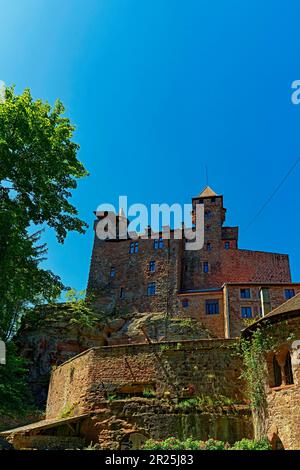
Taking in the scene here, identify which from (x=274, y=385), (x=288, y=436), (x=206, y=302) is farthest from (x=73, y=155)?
(x=206, y=302)

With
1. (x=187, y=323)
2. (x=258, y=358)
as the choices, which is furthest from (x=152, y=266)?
(x=258, y=358)

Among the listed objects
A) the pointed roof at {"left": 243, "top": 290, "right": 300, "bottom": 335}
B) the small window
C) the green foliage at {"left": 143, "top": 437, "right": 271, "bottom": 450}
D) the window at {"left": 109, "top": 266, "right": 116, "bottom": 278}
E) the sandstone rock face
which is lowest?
the green foliage at {"left": 143, "top": 437, "right": 271, "bottom": 450}

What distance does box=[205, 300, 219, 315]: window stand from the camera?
3388 centimetres

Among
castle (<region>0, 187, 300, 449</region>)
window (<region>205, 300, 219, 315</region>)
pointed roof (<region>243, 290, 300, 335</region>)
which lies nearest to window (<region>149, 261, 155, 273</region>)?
window (<region>205, 300, 219, 315</region>)

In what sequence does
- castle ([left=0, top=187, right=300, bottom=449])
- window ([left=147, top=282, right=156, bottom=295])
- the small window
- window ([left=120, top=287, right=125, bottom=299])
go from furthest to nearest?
the small window, window ([left=120, top=287, right=125, bottom=299]), window ([left=147, top=282, right=156, bottom=295]), castle ([left=0, top=187, right=300, bottom=449])

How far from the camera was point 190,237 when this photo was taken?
1748 inches

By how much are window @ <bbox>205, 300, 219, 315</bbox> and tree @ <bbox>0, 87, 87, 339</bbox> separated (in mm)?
18732

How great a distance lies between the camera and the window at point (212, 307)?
1334 inches

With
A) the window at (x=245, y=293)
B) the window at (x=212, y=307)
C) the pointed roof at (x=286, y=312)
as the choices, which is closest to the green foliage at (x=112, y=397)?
the pointed roof at (x=286, y=312)

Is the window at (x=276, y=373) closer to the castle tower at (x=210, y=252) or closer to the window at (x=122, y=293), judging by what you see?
the castle tower at (x=210, y=252)

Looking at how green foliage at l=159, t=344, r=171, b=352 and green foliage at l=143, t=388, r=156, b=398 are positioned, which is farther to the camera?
green foliage at l=159, t=344, r=171, b=352

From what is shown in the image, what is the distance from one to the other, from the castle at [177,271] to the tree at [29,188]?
19.7 metres

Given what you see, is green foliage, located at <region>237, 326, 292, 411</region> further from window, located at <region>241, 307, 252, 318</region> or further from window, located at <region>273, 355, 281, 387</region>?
window, located at <region>241, 307, 252, 318</region>

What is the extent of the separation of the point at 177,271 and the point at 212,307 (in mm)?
6629
